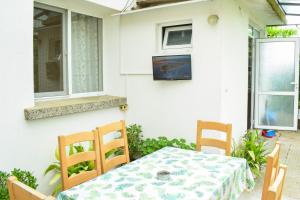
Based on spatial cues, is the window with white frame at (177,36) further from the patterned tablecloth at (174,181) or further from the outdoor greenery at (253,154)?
the patterned tablecloth at (174,181)

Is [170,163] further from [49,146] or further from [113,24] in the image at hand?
[113,24]

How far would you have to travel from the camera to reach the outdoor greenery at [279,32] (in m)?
7.93

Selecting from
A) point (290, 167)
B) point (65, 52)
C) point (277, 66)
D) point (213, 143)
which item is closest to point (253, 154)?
point (290, 167)

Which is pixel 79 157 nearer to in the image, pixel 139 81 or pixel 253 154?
pixel 139 81

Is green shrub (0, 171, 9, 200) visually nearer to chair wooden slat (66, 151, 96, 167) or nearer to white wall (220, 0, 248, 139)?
chair wooden slat (66, 151, 96, 167)

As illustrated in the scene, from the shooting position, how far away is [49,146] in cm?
345

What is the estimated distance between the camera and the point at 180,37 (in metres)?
4.35

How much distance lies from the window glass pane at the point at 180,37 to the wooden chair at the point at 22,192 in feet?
11.2

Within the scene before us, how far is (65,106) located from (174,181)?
209cm

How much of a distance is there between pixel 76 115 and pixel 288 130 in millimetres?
5072

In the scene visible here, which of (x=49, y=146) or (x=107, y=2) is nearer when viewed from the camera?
(x=49, y=146)

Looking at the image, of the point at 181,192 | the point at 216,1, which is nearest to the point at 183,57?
the point at 216,1

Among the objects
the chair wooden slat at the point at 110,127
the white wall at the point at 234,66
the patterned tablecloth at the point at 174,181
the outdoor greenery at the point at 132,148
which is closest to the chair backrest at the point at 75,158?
the chair wooden slat at the point at 110,127

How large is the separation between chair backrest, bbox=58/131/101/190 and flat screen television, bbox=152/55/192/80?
195 centimetres
